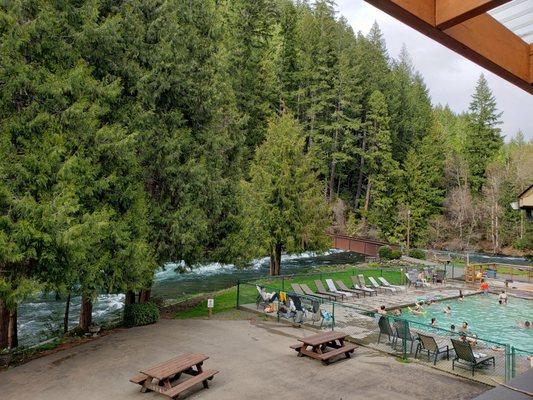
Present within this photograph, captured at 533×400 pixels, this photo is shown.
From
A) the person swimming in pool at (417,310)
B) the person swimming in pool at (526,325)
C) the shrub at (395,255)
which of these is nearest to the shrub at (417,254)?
the shrub at (395,255)

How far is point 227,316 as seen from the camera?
16531 millimetres

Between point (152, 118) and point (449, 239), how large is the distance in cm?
4324

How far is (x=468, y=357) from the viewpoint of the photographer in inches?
420

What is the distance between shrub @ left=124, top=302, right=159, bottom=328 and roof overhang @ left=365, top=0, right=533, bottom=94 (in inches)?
562

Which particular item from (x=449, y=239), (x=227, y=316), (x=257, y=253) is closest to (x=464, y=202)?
(x=449, y=239)

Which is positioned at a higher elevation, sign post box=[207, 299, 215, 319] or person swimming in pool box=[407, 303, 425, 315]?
sign post box=[207, 299, 215, 319]

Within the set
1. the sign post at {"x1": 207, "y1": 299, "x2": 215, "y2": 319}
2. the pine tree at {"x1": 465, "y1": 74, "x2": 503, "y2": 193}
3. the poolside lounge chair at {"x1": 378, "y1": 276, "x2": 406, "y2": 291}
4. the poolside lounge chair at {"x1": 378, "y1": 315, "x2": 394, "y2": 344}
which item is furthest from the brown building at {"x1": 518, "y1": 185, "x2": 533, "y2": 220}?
the pine tree at {"x1": 465, "y1": 74, "x2": 503, "y2": 193}

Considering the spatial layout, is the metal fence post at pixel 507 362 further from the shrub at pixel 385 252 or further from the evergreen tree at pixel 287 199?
the shrub at pixel 385 252

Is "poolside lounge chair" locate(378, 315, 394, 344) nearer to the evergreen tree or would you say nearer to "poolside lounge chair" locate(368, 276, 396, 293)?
"poolside lounge chair" locate(368, 276, 396, 293)

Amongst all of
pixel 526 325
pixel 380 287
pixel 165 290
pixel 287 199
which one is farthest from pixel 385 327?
pixel 165 290

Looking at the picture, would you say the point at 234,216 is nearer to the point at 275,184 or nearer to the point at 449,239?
the point at 275,184

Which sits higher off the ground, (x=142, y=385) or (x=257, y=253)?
(x=257, y=253)

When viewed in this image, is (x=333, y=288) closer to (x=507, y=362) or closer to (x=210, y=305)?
(x=210, y=305)

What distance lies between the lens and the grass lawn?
17731 mm
